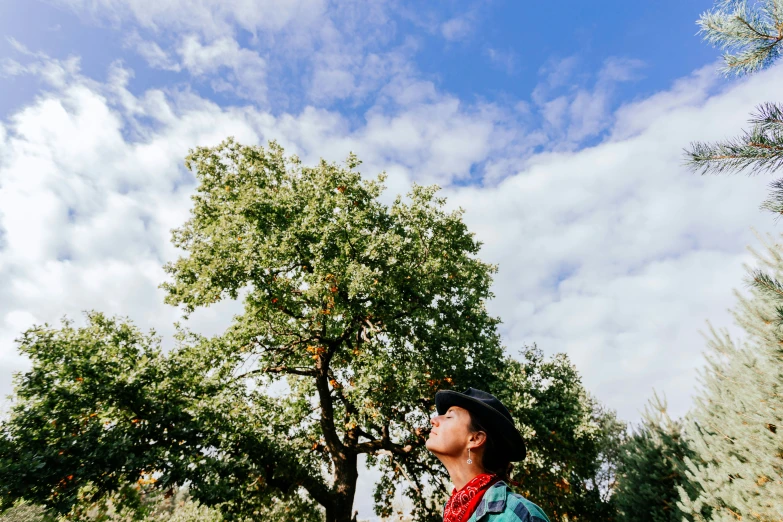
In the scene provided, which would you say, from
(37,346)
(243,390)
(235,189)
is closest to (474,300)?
(243,390)

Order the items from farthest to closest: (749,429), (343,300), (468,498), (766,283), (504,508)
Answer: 1. (343,300)
2. (749,429)
3. (766,283)
4. (468,498)
5. (504,508)

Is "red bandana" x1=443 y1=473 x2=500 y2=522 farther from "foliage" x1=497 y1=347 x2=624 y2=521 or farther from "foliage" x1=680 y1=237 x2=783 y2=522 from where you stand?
"foliage" x1=497 y1=347 x2=624 y2=521

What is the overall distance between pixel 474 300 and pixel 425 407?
4939 millimetres

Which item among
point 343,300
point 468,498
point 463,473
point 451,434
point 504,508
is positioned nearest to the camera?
point 504,508

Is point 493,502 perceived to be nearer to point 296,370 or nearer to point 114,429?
point 114,429

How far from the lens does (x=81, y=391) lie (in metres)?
9.23

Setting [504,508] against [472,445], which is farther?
[472,445]

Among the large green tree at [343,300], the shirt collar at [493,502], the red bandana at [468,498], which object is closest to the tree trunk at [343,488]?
the large green tree at [343,300]

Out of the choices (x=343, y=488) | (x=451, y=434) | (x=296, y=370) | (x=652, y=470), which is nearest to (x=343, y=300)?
(x=296, y=370)

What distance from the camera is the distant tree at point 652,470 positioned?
45.8 ft

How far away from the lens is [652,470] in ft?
49.2

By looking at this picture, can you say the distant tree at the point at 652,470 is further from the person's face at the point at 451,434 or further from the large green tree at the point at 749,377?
the person's face at the point at 451,434

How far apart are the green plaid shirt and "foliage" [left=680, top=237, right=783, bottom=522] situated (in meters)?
8.10

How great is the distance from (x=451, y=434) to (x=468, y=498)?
0.52 metres
